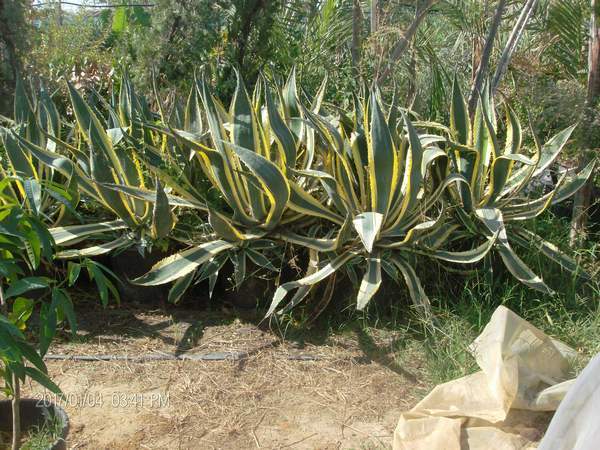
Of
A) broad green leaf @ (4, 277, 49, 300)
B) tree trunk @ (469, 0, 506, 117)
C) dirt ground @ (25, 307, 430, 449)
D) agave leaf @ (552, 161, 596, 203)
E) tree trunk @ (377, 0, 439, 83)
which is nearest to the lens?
broad green leaf @ (4, 277, 49, 300)

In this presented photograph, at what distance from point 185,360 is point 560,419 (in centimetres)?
216

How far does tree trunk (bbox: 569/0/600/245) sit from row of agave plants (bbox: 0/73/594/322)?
0.81 ft

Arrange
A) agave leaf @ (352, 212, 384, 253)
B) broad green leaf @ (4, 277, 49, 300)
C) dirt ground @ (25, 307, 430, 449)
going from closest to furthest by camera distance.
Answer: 1. broad green leaf @ (4, 277, 49, 300)
2. dirt ground @ (25, 307, 430, 449)
3. agave leaf @ (352, 212, 384, 253)

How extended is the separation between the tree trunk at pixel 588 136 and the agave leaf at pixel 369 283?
4.24 ft

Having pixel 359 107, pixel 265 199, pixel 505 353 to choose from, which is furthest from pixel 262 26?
pixel 505 353

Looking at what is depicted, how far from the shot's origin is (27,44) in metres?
5.11

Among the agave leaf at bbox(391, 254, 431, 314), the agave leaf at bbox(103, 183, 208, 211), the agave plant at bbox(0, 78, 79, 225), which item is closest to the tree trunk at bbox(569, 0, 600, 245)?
the agave leaf at bbox(391, 254, 431, 314)

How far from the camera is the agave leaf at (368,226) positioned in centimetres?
315

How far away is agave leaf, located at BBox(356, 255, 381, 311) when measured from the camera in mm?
3158

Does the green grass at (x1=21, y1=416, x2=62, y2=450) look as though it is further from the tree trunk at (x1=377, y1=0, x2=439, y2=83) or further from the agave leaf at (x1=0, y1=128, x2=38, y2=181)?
the tree trunk at (x1=377, y1=0, x2=439, y2=83)

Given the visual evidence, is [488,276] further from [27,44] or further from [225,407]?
[27,44]

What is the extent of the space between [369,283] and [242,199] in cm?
75

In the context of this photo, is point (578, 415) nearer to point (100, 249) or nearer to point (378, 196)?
point (378, 196)

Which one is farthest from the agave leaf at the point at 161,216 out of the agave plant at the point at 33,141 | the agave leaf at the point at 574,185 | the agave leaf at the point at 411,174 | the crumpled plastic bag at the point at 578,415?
the crumpled plastic bag at the point at 578,415
